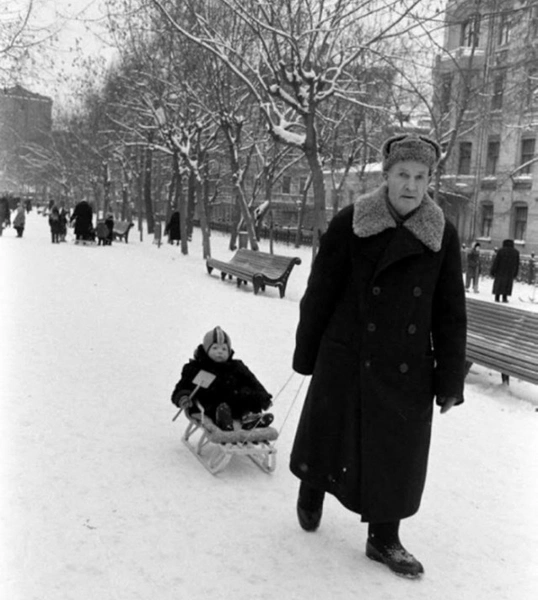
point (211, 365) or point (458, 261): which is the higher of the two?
point (458, 261)

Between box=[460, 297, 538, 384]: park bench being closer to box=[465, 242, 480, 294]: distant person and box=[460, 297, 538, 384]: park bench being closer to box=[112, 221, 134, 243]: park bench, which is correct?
box=[465, 242, 480, 294]: distant person

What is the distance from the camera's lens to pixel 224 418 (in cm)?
469

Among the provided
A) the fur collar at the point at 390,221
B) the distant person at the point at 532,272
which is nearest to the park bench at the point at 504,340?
the fur collar at the point at 390,221

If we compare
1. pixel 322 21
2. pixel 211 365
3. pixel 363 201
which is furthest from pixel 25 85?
pixel 363 201

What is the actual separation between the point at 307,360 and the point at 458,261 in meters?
0.88

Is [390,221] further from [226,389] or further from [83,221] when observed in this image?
[83,221]

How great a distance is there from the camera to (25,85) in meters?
18.2

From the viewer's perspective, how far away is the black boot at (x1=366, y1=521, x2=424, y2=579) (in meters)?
3.44

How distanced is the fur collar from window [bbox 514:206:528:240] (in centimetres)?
3919

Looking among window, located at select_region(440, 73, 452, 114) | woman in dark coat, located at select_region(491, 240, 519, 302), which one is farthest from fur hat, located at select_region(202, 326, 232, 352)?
window, located at select_region(440, 73, 452, 114)

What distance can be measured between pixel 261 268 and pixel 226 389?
428 inches

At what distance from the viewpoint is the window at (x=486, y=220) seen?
42.6 m

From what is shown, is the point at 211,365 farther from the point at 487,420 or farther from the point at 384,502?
the point at 487,420

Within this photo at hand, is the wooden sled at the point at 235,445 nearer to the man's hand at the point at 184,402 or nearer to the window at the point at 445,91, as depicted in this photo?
the man's hand at the point at 184,402
